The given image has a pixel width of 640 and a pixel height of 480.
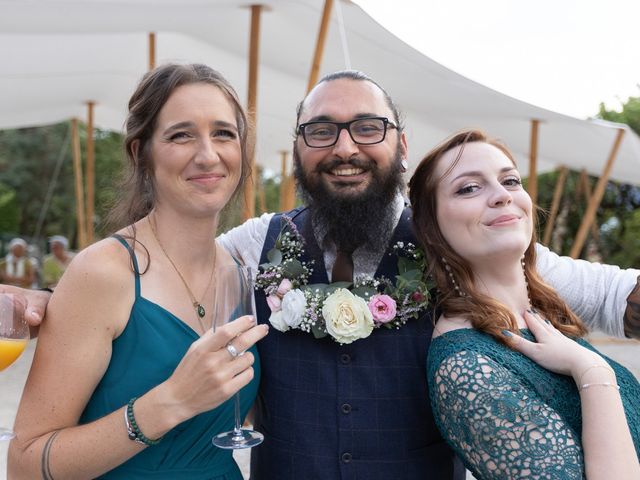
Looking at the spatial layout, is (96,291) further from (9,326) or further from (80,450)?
(80,450)

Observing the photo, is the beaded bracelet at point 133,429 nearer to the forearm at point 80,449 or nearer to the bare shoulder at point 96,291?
the forearm at point 80,449

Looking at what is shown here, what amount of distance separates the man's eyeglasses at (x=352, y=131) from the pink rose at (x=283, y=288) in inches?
19.8

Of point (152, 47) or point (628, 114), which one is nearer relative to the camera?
point (152, 47)

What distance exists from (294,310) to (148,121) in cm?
74

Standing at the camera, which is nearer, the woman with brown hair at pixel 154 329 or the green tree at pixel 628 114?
the woman with brown hair at pixel 154 329

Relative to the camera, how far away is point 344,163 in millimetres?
2420

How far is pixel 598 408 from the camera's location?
5.77 ft

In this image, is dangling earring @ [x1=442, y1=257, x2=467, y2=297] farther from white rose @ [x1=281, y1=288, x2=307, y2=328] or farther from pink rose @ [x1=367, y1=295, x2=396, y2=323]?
white rose @ [x1=281, y1=288, x2=307, y2=328]

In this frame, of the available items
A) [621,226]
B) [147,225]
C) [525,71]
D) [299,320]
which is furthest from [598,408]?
[525,71]

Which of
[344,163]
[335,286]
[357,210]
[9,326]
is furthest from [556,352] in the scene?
[9,326]

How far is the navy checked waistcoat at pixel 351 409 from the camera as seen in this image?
2.19 m

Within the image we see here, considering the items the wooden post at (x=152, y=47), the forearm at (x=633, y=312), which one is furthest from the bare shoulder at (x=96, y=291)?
the wooden post at (x=152, y=47)

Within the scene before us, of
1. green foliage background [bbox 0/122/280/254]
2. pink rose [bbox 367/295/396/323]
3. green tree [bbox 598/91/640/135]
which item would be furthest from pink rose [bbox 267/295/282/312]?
green foliage background [bbox 0/122/280/254]

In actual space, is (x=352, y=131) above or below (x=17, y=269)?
above
